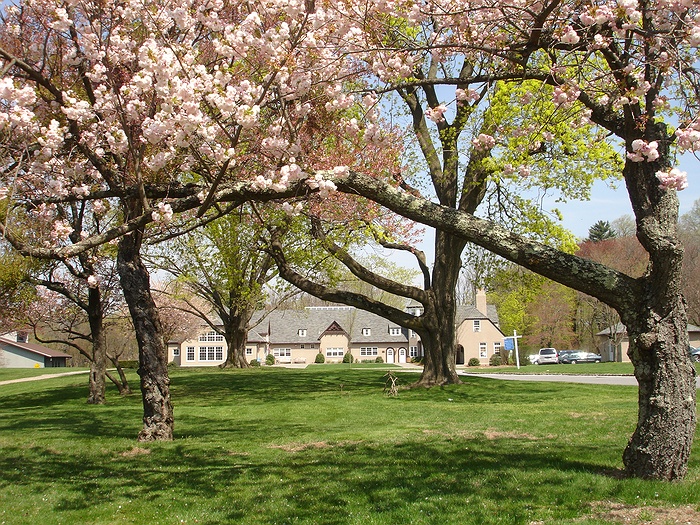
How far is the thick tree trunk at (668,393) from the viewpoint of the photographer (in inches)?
233

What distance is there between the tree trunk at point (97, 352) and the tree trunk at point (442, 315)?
9592 millimetres

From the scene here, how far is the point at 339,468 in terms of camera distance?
7543 mm

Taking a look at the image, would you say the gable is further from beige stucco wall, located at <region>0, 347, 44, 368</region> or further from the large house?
beige stucco wall, located at <region>0, 347, 44, 368</region>

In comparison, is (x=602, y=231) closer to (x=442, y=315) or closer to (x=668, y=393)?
(x=442, y=315)

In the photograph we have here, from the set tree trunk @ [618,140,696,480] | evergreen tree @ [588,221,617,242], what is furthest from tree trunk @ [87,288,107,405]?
evergreen tree @ [588,221,617,242]

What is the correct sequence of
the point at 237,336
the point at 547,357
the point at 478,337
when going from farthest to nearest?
the point at 478,337 → the point at 547,357 → the point at 237,336

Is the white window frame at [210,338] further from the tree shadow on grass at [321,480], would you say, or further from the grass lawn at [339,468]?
the tree shadow on grass at [321,480]

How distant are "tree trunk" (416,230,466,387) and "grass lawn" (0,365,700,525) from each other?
449cm

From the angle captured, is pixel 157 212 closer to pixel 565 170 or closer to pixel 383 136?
pixel 383 136

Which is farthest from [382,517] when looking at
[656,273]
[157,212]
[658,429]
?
[157,212]

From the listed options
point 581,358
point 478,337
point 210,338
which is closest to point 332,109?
point 581,358

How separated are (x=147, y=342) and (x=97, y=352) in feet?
26.1

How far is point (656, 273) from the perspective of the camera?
6012 millimetres

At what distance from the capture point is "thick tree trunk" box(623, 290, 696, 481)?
5.93 m
